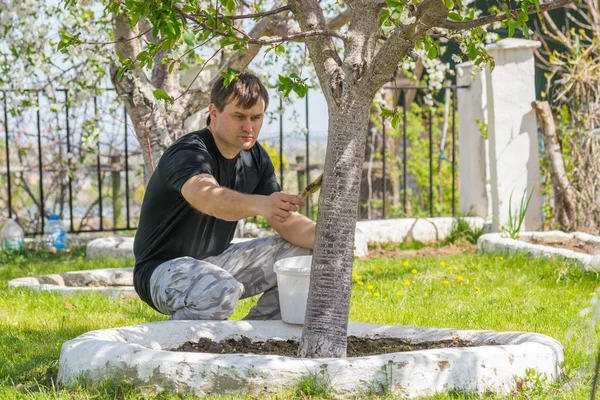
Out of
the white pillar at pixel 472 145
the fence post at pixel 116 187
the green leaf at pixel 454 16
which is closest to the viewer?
the green leaf at pixel 454 16

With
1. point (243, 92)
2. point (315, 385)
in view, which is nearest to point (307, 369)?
point (315, 385)

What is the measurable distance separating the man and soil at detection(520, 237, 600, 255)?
3.17 meters

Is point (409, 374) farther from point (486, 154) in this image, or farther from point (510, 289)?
point (486, 154)

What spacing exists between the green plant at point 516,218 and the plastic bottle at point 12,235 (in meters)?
4.63

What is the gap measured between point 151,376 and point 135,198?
10793mm

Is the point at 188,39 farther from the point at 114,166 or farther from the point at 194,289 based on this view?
the point at 114,166

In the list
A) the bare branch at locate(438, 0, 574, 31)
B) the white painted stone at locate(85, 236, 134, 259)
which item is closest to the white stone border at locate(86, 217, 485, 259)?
the white painted stone at locate(85, 236, 134, 259)

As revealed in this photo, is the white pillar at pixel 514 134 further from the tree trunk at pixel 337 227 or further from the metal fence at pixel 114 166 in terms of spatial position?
the tree trunk at pixel 337 227

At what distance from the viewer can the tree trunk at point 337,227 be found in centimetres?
305

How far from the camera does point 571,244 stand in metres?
6.71

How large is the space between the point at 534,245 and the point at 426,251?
4.37ft

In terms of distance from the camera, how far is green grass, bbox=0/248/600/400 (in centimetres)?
300

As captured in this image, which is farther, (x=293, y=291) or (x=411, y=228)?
(x=411, y=228)

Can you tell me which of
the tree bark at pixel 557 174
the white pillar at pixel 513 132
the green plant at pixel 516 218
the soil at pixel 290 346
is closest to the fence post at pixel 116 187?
the white pillar at pixel 513 132
